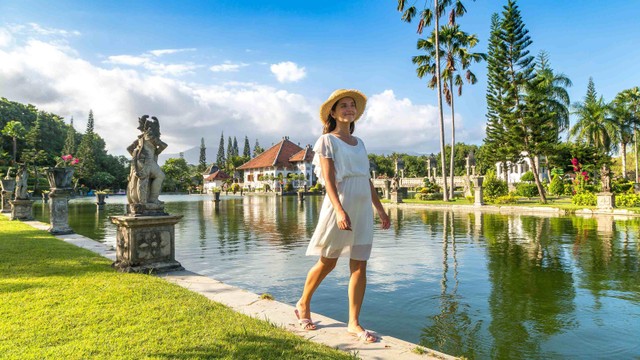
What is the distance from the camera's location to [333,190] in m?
3.13

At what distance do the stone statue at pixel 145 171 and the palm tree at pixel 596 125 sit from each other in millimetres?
43132

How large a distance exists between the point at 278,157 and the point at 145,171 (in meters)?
65.2

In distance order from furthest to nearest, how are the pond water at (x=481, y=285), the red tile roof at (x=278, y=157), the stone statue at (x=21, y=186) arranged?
1. the red tile roof at (x=278, y=157)
2. the stone statue at (x=21, y=186)
3. the pond water at (x=481, y=285)

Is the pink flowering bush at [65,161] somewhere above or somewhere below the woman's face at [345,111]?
above

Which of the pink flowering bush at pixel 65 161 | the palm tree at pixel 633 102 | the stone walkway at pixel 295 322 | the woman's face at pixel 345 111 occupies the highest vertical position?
the palm tree at pixel 633 102

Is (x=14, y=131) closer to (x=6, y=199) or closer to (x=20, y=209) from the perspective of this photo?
(x=6, y=199)

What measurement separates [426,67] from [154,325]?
91.2 ft

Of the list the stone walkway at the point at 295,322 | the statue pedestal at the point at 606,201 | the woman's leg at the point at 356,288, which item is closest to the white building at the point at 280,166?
the statue pedestal at the point at 606,201

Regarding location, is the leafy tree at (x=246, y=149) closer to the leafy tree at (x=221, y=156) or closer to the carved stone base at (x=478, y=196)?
the leafy tree at (x=221, y=156)

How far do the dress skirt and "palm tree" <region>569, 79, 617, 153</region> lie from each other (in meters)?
43.6

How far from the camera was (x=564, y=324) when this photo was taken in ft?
12.8

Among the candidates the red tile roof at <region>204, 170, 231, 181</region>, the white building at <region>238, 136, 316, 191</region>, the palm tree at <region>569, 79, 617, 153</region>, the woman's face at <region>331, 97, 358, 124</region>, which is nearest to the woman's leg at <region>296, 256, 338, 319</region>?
the woman's face at <region>331, 97, 358, 124</region>

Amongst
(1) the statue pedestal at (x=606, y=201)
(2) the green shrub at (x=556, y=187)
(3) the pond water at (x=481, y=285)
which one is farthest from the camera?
(2) the green shrub at (x=556, y=187)

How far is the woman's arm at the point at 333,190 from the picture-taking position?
118 inches
